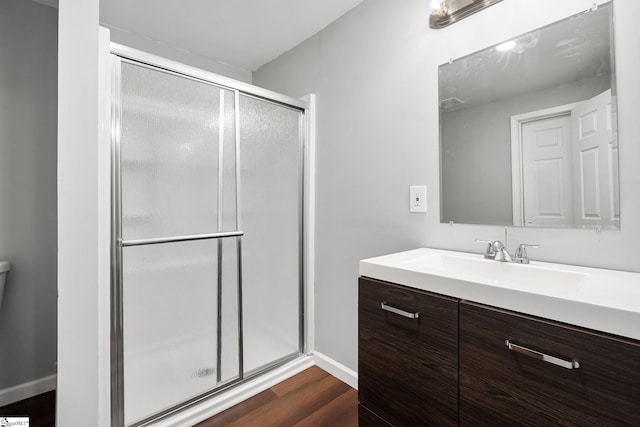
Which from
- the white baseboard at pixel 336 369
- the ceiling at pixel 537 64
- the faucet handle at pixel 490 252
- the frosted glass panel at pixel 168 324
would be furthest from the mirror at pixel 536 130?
the frosted glass panel at pixel 168 324

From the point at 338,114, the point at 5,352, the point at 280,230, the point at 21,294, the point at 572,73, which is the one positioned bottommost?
the point at 5,352

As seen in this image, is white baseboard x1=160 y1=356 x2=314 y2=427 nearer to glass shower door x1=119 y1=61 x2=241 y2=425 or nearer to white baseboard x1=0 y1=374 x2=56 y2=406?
glass shower door x1=119 y1=61 x2=241 y2=425

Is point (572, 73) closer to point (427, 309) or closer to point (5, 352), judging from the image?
point (427, 309)

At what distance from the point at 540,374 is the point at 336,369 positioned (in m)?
1.39

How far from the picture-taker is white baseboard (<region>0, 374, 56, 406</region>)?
158cm

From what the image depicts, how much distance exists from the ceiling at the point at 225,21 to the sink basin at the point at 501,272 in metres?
1.57

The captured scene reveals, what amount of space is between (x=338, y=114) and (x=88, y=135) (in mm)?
1310

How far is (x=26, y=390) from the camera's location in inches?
64.4

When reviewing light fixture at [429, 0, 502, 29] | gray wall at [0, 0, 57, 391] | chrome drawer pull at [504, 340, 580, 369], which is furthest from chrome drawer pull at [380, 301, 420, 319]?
gray wall at [0, 0, 57, 391]

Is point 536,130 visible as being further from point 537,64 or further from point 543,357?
point 543,357

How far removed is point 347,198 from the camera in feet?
5.93

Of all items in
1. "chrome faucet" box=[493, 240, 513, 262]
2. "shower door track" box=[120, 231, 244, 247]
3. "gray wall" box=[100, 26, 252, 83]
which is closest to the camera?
"chrome faucet" box=[493, 240, 513, 262]

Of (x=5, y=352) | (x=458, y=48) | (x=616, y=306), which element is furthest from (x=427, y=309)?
(x=5, y=352)

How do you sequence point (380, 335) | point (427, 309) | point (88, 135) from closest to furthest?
point (427, 309) < point (380, 335) < point (88, 135)
